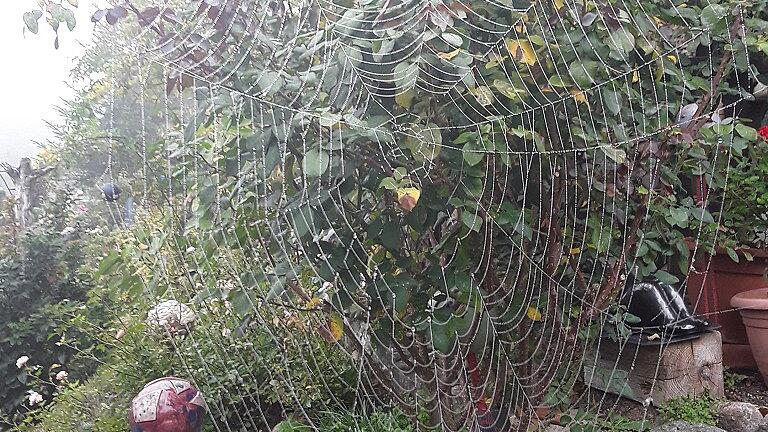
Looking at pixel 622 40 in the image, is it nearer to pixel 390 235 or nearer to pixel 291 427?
pixel 390 235

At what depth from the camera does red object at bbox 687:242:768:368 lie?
8.98 ft

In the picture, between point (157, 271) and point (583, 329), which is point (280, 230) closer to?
point (157, 271)

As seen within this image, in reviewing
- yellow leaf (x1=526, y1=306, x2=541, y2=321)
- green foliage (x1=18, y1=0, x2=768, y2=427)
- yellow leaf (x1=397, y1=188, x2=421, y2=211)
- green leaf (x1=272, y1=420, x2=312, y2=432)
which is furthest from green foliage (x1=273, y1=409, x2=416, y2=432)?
yellow leaf (x1=397, y1=188, x2=421, y2=211)

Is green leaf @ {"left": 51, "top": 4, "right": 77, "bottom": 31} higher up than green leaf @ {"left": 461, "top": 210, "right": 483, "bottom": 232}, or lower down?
higher up

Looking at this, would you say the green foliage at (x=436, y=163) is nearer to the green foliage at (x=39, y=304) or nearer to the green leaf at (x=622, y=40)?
the green leaf at (x=622, y=40)

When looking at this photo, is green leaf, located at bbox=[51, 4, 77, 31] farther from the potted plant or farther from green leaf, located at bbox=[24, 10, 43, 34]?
the potted plant

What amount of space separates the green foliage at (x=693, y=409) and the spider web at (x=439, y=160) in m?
0.45

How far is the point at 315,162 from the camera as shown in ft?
4.58

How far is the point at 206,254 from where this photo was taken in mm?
1718

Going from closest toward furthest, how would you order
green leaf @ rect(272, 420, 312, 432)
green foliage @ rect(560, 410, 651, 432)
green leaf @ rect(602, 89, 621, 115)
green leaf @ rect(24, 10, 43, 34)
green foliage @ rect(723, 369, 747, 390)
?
1. green leaf @ rect(24, 10, 43, 34)
2. green leaf @ rect(602, 89, 621, 115)
3. green foliage @ rect(560, 410, 651, 432)
4. green leaf @ rect(272, 420, 312, 432)
5. green foliage @ rect(723, 369, 747, 390)

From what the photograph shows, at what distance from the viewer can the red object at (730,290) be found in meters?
2.74

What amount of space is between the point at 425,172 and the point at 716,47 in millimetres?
1475

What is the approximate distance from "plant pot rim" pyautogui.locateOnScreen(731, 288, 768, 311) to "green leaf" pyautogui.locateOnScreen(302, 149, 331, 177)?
180 centimetres

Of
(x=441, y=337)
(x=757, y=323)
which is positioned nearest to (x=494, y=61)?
(x=441, y=337)
